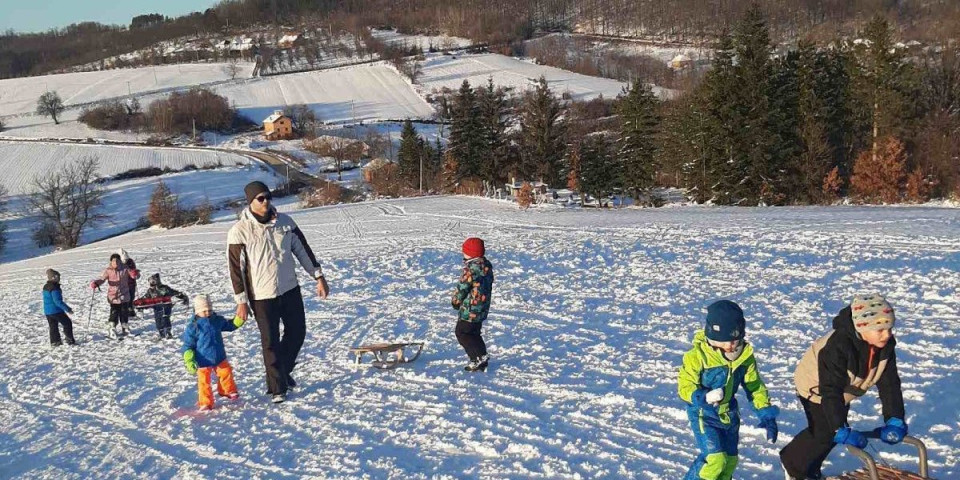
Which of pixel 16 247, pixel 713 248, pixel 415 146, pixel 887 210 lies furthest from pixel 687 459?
pixel 16 247

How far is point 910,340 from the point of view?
7871mm

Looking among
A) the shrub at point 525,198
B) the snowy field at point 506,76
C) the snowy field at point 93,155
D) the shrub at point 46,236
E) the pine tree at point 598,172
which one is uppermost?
the snowy field at point 506,76

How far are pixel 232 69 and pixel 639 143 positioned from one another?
342 feet

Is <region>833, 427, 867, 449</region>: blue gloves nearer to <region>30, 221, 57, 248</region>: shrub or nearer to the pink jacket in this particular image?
the pink jacket

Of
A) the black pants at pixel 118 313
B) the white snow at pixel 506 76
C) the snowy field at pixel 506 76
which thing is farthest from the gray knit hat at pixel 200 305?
the snowy field at pixel 506 76

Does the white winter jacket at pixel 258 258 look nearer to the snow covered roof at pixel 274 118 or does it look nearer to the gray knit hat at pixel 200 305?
the gray knit hat at pixel 200 305

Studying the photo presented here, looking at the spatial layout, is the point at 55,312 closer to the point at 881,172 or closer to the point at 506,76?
the point at 881,172

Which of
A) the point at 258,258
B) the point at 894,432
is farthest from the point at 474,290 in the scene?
the point at 894,432

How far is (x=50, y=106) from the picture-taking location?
101m

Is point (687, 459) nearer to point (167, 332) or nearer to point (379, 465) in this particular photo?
point (379, 465)

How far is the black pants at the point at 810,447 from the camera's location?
421 centimetres

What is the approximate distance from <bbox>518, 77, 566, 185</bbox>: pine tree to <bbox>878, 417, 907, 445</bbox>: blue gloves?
149 ft

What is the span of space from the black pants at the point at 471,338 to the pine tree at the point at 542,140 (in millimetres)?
41631

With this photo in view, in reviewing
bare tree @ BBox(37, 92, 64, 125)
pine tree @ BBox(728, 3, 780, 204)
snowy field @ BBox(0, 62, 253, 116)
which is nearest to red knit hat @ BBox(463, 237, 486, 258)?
pine tree @ BBox(728, 3, 780, 204)
